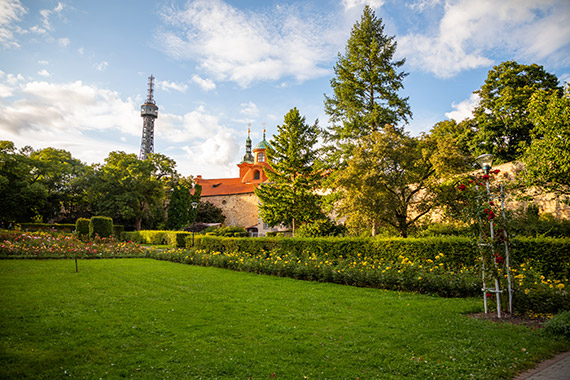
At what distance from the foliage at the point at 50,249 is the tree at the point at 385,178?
11123 mm

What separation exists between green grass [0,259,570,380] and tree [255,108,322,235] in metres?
12.6

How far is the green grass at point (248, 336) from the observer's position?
351cm

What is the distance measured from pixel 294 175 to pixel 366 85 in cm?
747

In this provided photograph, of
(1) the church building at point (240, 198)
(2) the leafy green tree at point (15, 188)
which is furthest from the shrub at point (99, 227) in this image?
(1) the church building at point (240, 198)

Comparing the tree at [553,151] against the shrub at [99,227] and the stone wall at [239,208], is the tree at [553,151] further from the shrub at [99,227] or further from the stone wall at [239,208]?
the stone wall at [239,208]

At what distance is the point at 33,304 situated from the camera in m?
5.61

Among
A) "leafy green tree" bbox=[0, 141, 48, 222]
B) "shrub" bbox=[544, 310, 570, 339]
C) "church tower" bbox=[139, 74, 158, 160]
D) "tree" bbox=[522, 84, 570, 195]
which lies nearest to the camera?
"shrub" bbox=[544, 310, 570, 339]

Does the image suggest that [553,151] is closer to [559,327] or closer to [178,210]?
[559,327]

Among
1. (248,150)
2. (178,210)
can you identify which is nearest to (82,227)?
(178,210)

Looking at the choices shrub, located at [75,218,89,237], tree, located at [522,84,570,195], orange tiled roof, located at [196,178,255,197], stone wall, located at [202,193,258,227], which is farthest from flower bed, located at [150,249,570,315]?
orange tiled roof, located at [196,178,255,197]

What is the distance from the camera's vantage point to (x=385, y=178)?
43.9ft

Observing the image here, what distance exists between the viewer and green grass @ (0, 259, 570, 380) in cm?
351

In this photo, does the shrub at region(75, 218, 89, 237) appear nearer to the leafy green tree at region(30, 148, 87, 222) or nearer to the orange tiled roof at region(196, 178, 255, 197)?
the leafy green tree at region(30, 148, 87, 222)

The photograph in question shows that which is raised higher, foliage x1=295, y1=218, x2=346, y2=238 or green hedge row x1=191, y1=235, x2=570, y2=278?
foliage x1=295, y1=218, x2=346, y2=238
